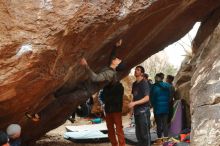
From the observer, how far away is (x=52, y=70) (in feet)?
22.5

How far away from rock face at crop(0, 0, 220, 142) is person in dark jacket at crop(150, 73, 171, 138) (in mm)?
1280

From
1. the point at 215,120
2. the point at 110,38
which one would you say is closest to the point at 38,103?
the point at 110,38

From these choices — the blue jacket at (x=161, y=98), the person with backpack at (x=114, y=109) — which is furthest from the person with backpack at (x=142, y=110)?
the blue jacket at (x=161, y=98)

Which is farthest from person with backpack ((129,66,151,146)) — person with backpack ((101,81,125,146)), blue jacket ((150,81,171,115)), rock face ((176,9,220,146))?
blue jacket ((150,81,171,115))

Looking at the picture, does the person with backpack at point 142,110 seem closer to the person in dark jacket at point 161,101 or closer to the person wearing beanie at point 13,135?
the person in dark jacket at point 161,101

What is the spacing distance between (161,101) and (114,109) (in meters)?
1.77

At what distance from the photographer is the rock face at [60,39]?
20.2ft

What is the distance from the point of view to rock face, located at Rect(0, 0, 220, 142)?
616cm

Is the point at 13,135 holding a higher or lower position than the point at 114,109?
lower

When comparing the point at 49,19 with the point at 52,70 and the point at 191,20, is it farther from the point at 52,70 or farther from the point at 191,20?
the point at 191,20

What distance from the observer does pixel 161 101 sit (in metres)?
9.80

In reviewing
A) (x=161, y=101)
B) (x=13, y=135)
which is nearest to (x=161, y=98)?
(x=161, y=101)

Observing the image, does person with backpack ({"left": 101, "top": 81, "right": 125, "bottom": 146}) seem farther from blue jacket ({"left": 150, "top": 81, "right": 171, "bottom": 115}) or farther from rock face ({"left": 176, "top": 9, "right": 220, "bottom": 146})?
rock face ({"left": 176, "top": 9, "right": 220, "bottom": 146})

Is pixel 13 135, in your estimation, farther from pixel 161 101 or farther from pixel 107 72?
pixel 161 101
